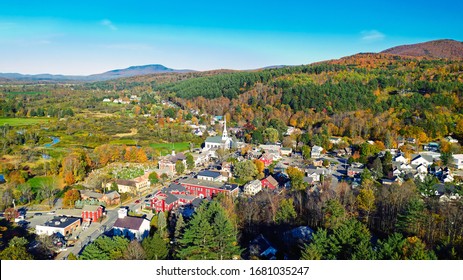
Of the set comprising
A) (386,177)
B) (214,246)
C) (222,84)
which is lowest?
(386,177)

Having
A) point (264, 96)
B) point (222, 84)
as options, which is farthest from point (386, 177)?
point (222, 84)

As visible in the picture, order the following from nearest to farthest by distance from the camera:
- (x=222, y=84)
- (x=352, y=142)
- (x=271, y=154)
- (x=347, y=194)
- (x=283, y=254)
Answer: (x=283, y=254) < (x=347, y=194) < (x=271, y=154) < (x=352, y=142) < (x=222, y=84)

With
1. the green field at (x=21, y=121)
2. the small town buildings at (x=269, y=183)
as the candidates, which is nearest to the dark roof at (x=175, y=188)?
the small town buildings at (x=269, y=183)

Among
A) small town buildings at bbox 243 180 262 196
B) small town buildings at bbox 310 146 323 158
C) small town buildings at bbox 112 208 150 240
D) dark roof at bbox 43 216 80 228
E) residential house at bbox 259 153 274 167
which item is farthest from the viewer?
small town buildings at bbox 310 146 323 158

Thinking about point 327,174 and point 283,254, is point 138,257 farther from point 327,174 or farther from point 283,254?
point 327,174

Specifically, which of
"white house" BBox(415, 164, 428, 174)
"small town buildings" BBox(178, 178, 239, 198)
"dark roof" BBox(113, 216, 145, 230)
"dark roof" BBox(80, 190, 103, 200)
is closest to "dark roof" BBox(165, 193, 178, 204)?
"small town buildings" BBox(178, 178, 239, 198)

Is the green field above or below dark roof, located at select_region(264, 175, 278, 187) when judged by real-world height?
above

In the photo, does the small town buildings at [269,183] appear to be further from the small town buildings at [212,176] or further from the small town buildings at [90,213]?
the small town buildings at [90,213]

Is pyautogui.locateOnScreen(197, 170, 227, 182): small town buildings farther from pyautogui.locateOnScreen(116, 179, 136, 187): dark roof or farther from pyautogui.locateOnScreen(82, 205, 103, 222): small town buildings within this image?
pyautogui.locateOnScreen(82, 205, 103, 222): small town buildings
